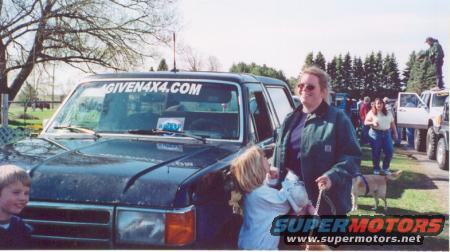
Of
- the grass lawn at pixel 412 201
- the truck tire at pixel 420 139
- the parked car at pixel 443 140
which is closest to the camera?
the grass lawn at pixel 412 201

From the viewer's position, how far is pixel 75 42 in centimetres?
1271

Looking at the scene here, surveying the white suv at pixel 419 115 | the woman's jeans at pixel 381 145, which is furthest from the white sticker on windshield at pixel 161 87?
the white suv at pixel 419 115

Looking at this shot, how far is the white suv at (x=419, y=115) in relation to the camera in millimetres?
9867

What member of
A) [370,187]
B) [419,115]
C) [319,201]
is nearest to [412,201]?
[370,187]

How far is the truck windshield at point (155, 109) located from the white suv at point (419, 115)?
761cm

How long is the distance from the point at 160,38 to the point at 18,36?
3.81 meters

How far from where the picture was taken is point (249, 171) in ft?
7.80

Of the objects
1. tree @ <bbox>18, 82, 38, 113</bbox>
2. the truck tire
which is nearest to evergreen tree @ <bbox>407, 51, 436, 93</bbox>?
the truck tire

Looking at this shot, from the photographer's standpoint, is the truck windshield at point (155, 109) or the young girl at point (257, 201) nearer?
the young girl at point (257, 201)

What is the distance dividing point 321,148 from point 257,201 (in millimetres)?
448

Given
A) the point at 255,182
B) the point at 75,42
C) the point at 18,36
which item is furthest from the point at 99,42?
the point at 255,182

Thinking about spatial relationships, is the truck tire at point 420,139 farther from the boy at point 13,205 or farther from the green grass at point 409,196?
the boy at point 13,205

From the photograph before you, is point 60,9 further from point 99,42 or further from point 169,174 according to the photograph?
point 169,174

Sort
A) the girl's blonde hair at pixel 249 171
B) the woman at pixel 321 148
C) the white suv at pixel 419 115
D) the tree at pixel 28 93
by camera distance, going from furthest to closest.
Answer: the tree at pixel 28 93 → the white suv at pixel 419 115 → the woman at pixel 321 148 → the girl's blonde hair at pixel 249 171
